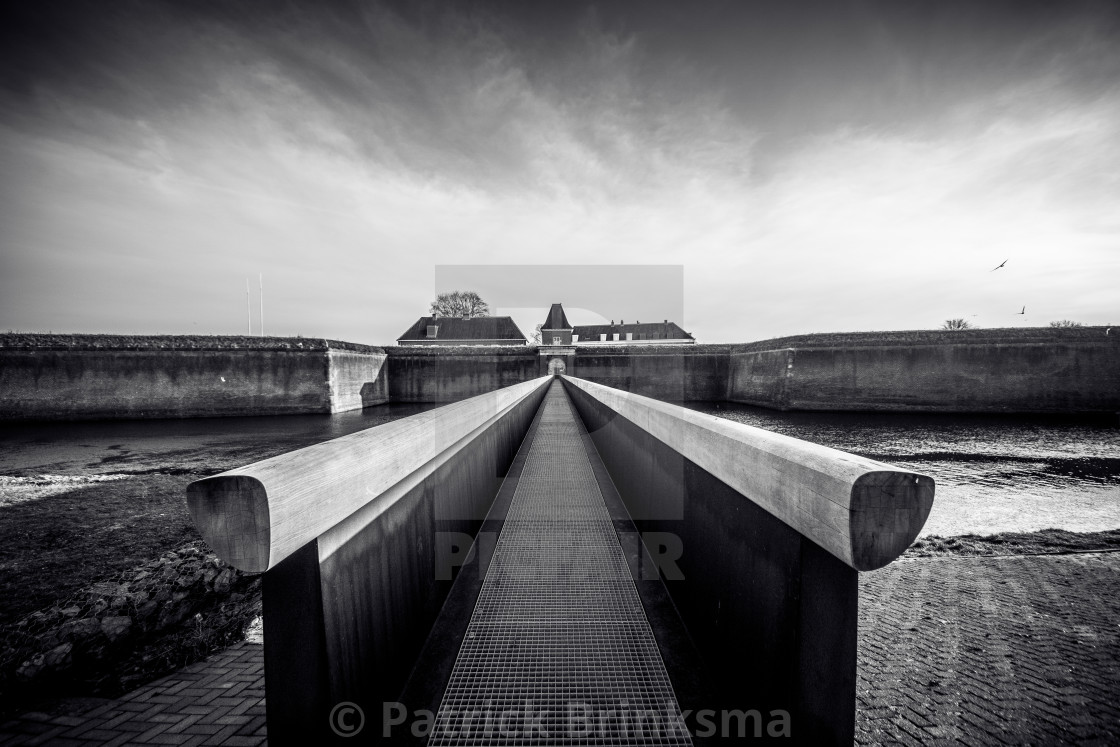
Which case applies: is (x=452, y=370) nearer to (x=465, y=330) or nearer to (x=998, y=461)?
(x=465, y=330)

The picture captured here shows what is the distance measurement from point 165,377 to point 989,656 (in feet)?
86.8

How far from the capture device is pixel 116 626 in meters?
2.65

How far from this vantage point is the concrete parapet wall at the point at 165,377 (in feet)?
60.5

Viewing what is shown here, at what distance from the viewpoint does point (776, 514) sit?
1.12 m

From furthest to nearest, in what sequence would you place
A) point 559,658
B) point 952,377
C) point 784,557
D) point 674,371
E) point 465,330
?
1. point 465,330
2. point 674,371
3. point 952,377
4. point 559,658
5. point 784,557

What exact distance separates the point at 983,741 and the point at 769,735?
4.14 ft

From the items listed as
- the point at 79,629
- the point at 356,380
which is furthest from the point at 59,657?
the point at 356,380

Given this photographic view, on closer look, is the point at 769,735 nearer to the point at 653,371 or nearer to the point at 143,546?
the point at 143,546

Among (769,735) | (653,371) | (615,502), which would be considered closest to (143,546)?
(615,502)

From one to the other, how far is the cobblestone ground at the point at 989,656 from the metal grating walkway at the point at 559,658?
2.86 feet

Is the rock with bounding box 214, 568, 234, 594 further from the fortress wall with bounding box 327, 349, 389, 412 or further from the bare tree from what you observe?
the bare tree

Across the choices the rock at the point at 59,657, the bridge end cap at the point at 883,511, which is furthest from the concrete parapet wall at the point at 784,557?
the rock at the point at 59,657

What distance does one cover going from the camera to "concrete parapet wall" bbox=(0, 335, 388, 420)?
1844cm

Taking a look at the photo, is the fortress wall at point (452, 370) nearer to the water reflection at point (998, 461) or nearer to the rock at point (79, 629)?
the water reflection at point (998, 461)
